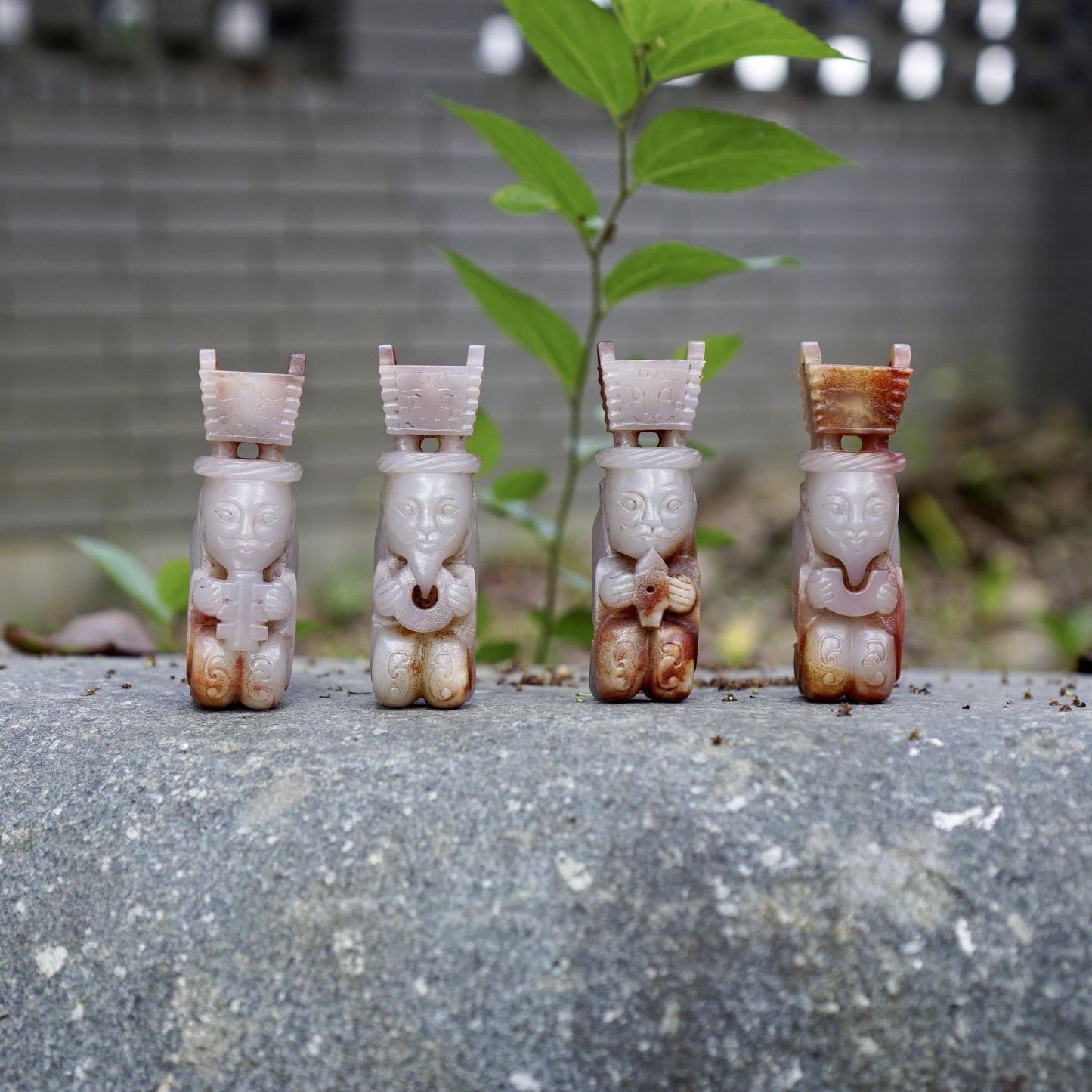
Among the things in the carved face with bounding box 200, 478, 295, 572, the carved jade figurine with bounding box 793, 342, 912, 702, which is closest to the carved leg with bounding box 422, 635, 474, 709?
the carved face with bounding box 200, 478, 295, 572

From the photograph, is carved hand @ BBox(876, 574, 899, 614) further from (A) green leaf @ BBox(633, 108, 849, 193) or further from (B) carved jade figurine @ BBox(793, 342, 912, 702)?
(A) green leaf @ BBox(633, 108, 849, 193)

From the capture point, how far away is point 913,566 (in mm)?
4398

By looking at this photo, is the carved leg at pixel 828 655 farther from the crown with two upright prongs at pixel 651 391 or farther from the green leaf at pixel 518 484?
the green leaf at pixel 518 484

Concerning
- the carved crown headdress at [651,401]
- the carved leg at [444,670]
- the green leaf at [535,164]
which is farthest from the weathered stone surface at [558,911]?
the green leaf at [535,164]

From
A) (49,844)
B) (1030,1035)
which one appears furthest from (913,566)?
(49,844)

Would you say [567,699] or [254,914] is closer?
[254,914]

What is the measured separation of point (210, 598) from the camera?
5.40 feet

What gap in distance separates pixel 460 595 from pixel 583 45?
2.76 feet

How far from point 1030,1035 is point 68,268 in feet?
12.9

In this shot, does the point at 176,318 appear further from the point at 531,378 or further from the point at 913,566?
the point at 913,566

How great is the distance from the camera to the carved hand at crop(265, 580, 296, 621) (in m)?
1.65

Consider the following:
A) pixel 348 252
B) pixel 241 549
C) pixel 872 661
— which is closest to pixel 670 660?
pixel 872 661

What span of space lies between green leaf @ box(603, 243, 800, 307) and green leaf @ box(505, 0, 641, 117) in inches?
9.2

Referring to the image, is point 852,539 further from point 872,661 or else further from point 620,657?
point 620,657
